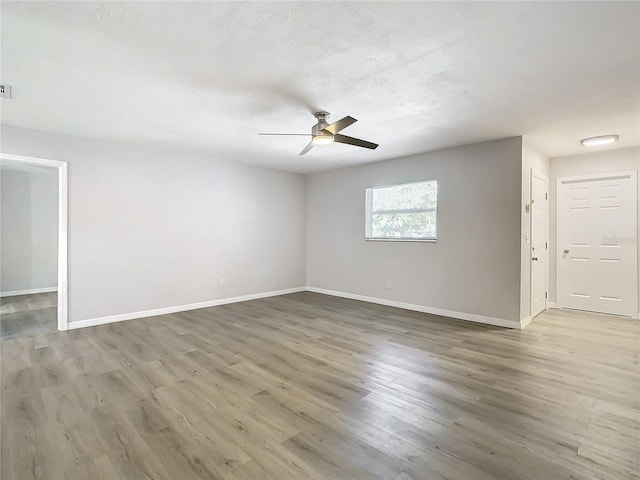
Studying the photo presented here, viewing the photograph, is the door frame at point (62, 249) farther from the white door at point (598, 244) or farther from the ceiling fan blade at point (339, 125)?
the white door at point (598, 244)

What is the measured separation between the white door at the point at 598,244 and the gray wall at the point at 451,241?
176 centimetres

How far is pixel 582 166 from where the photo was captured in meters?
5.05

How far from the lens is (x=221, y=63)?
2.39 metres

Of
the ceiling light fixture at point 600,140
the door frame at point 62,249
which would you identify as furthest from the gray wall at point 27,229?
the ceiling light fixture at point 600,140

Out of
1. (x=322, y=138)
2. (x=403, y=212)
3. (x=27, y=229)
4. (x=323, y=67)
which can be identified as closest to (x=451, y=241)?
(x=403, y=212)

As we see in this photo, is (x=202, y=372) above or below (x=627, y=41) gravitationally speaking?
below

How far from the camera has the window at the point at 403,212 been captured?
17.0 feet

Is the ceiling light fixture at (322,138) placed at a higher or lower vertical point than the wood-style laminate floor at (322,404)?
higher

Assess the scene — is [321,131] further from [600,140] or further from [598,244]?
[598,244]

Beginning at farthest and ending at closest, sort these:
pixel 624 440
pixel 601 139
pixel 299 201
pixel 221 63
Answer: pixel 299 201
pixel 601 139
pixel 221 63
pixel 624 440

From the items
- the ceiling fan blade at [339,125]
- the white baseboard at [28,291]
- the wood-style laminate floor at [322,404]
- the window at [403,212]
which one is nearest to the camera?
the wood-style laminate floor at [322,404]

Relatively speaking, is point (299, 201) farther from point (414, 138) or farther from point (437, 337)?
point (437, 337)

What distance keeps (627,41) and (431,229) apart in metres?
3.30

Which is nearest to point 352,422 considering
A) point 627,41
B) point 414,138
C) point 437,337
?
point 437,337
